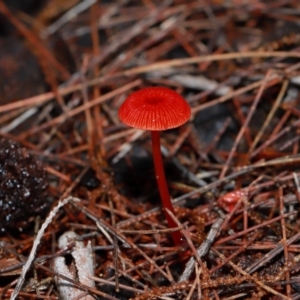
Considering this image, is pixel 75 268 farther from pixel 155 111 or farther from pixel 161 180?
pixel 155 111

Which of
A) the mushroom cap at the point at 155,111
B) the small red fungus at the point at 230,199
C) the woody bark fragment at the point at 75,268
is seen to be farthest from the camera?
the small red fungus at the point at 230,199

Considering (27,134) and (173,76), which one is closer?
(27,134)

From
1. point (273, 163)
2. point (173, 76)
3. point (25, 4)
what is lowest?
point (273, 163)

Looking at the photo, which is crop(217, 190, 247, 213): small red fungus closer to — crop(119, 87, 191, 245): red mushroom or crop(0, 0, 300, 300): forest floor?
crop(0, 0, 300, 300): forest floor

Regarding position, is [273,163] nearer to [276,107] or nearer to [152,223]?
[276,107]

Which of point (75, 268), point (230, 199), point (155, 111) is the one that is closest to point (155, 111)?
point (155, 111)

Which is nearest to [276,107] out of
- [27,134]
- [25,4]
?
[27,134]

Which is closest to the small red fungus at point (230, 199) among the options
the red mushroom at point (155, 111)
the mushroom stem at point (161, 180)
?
the mushroom stem at point (161, 180)

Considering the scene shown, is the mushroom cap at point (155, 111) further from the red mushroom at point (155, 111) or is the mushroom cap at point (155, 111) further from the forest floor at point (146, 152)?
the forest floor at point (146, 152)
